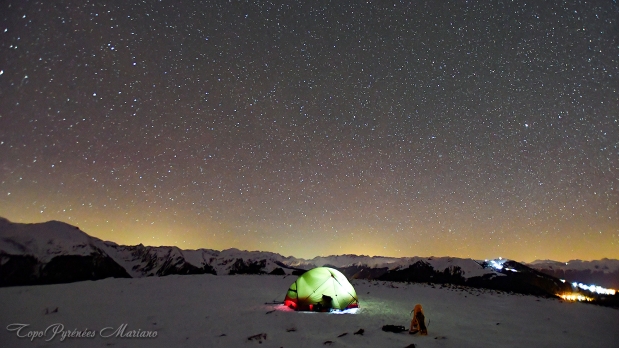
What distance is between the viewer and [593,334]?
10898 mm

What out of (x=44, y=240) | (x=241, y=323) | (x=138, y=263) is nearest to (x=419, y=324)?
(x=241, y=323)

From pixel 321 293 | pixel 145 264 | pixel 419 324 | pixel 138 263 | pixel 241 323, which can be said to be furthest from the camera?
pixel 145 264

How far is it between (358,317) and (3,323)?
1189cm

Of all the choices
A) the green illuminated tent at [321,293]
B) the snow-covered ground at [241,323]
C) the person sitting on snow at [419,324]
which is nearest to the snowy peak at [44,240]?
the snow-covered ground at [241,323]

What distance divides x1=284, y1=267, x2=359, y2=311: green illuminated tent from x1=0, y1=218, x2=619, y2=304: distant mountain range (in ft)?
54.3

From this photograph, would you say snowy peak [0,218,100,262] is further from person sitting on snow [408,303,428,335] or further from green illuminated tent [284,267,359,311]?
person sitting on snow [408,303,428,335]

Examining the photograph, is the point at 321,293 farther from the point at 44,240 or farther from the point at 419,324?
the point at 44,240

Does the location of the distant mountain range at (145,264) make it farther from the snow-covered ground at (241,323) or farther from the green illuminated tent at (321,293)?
the green illuminated tent at (321,293)

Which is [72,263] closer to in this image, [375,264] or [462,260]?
[462,260]

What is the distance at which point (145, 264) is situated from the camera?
3231 centimetres

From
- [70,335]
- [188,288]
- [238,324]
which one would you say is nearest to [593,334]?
[238,324]

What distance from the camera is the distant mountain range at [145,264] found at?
1869cm

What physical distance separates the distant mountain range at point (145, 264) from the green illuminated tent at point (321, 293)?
54.3ft

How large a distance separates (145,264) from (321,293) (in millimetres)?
26769
